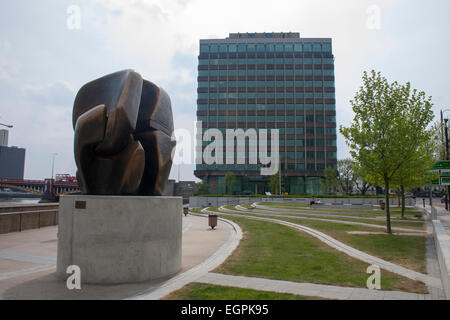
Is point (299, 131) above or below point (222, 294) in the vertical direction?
above

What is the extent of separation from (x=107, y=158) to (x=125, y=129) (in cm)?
92

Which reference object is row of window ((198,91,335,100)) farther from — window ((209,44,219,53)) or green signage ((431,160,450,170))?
green signage ((431,160,450,170))

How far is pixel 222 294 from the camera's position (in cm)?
557

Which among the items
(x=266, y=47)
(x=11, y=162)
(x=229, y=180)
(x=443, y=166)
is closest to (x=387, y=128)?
(x=443, y=166)

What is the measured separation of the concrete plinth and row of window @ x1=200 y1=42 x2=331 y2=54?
76.4 metres

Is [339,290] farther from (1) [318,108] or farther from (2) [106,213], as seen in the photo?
(1) [318,108]

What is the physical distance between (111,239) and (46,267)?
110 inches

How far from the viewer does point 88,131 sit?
7.21 m

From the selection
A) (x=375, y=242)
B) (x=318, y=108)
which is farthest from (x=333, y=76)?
(x=375, y=242)

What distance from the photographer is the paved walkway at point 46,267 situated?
5.77m

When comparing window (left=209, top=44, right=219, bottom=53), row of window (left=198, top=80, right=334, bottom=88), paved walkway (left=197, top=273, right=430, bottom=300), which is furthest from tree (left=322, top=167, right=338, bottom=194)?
paved walkway (left=197, top=273, right=430, bottom=300)

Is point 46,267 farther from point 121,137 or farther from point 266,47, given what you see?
point 266,47

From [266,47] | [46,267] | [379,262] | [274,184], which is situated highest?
[266,47]

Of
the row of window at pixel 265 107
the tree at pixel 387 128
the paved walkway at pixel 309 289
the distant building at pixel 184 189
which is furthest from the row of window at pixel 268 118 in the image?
the paved walkway at pixel 309 289
